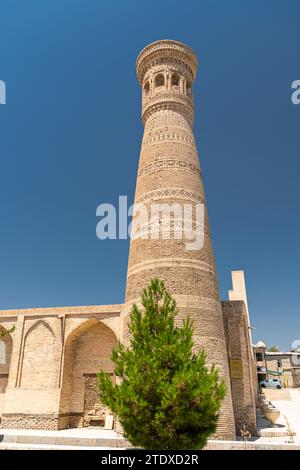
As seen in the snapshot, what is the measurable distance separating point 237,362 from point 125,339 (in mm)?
3773

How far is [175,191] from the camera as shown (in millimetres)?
12547

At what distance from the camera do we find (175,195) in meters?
12.5

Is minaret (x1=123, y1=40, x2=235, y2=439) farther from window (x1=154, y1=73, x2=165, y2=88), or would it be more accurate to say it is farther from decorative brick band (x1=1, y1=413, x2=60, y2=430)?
decorative brick band (x1=1, y1=413, x2=60, y2=430)

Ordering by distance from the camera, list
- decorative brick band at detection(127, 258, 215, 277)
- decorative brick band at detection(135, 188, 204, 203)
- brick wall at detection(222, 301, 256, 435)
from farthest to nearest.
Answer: decorative brick band at detection(135, 188, 204, 203) < brick wall at detection(222, 301, 256, 435) < decorative brick band at detection(127, 258, 215, 277)

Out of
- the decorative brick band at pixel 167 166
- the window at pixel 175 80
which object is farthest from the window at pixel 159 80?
the decorative brick band at pixel 167 166

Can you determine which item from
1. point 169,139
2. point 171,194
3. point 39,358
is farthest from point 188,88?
point 39,358

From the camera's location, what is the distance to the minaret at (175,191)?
1091cm

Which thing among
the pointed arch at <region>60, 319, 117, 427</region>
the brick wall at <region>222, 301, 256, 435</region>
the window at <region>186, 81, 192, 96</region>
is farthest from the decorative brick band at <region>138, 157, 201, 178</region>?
the pointed arch at <region>60, 319, 117, 427</region>

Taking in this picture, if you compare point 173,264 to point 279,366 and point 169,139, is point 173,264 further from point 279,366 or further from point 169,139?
point 279,366

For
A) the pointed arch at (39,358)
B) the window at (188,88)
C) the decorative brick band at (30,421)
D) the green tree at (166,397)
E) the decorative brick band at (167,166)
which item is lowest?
the decorative brick band at (30,421)

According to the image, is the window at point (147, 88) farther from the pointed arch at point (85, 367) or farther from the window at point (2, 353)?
the window at point (2, 353)

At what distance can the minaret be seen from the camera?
10914mm
